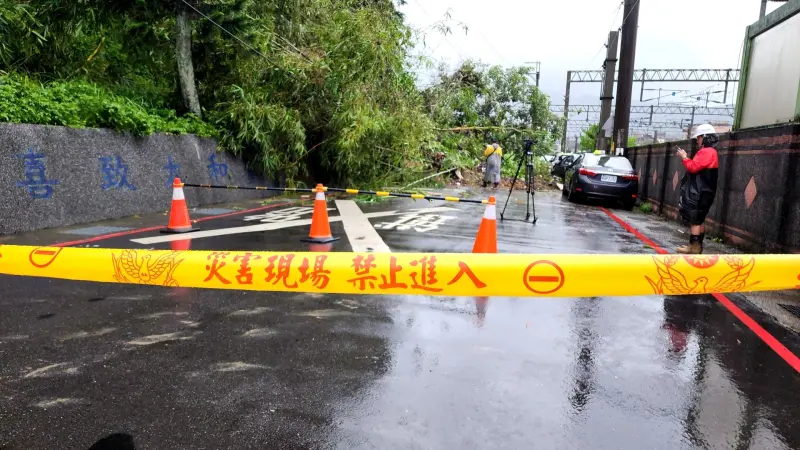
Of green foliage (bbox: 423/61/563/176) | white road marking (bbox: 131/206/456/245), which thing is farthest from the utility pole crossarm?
white road marking (bbox: 131/206/456/245)

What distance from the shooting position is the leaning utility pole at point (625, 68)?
17328 millimetres

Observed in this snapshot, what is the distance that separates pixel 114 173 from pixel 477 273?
8.25m

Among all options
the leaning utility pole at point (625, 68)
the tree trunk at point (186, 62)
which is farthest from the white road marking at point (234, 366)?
the leaning utility pole at point (625, 68)

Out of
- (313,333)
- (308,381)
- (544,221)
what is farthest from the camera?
(544,221)

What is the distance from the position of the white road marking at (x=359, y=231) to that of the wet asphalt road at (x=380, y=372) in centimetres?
212

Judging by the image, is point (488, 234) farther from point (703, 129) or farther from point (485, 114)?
point (485, 114)

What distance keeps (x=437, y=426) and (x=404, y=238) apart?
5.13m

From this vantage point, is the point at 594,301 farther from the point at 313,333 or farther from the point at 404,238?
the point at 404,238

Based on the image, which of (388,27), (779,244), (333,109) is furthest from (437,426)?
(388,27)

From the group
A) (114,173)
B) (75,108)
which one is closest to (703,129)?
(114,173)

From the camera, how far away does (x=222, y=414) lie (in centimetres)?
263

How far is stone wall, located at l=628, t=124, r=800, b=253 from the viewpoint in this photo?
21.5 feet

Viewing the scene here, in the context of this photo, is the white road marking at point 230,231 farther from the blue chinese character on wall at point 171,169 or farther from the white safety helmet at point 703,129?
the white safety helmet at point 703,129

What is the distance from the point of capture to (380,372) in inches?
125
